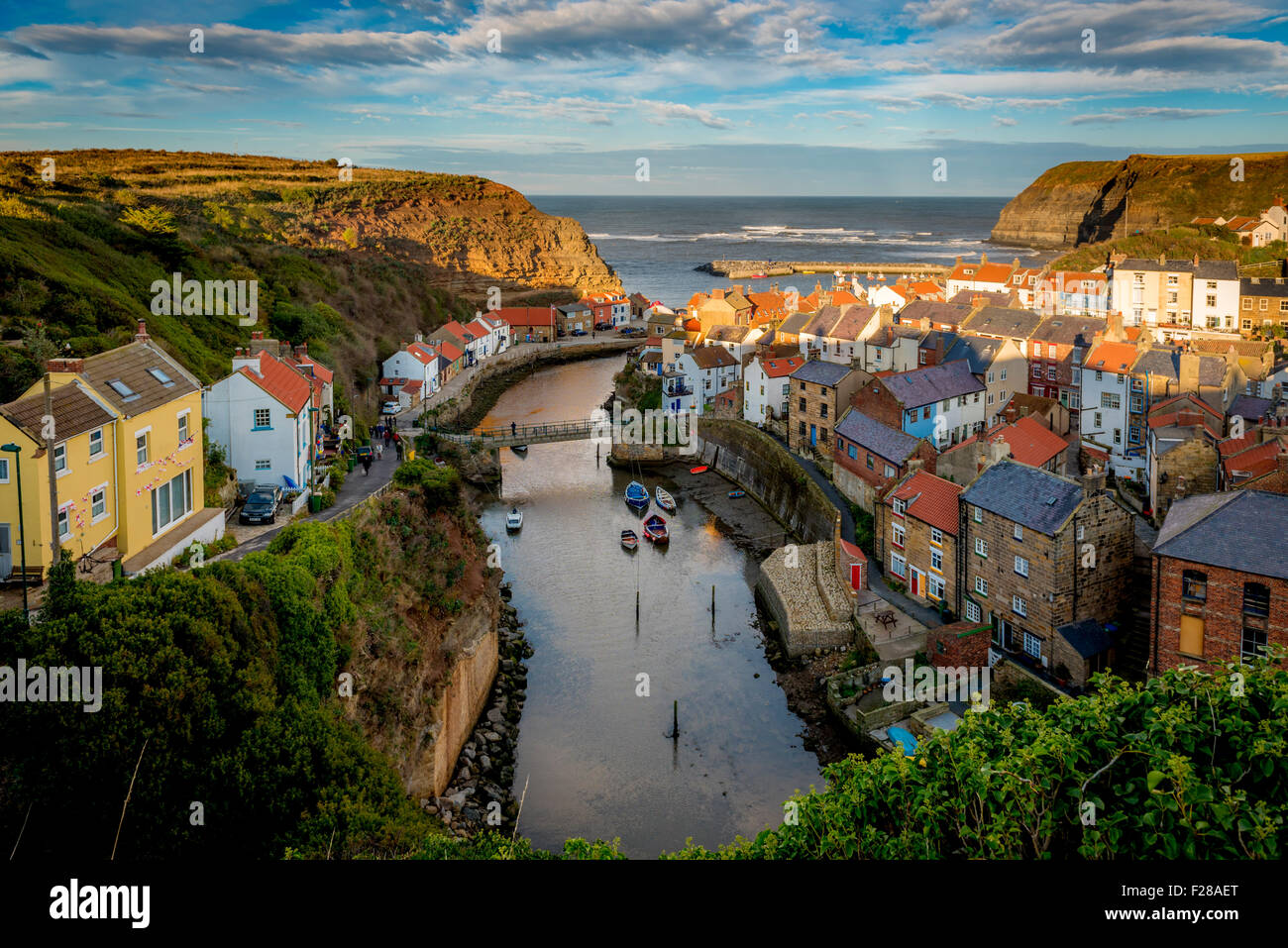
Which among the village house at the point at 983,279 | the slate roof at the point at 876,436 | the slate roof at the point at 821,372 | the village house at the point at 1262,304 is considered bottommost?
the slate roof at the point at 876,436

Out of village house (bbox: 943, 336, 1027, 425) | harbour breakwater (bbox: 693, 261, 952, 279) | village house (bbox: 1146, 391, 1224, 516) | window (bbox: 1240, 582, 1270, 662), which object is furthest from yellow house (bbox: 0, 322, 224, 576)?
harbour breakwater (bbox: 693, 261, 952, 279)

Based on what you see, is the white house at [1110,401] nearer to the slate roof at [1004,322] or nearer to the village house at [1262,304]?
the slate roof at [1004,322]

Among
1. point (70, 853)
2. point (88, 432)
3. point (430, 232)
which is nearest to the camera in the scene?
point (70, 853)

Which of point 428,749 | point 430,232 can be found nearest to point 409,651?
point 428,749

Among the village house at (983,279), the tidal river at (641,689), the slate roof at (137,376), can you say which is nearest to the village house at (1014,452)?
the tidal river at (641,689)

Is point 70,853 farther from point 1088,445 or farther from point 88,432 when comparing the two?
point 1088,445

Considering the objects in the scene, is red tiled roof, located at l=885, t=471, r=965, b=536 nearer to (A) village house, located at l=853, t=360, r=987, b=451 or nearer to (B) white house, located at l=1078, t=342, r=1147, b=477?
(A) village house, located at l=853, t=360, r=987, b=451
